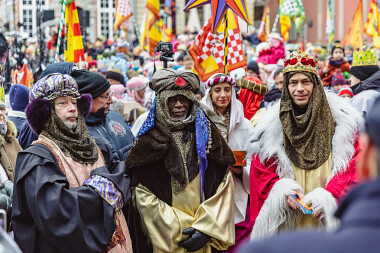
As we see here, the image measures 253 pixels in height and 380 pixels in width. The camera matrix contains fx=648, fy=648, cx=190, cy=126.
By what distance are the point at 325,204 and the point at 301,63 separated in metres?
1.07

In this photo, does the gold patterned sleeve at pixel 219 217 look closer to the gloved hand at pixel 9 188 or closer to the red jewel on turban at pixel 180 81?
the red jewel on turban at pixel 180 81

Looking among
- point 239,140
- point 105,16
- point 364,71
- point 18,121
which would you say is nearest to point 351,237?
point 239,140

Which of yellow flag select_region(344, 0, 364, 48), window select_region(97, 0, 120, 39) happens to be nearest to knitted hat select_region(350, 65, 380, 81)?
yellow flag select_region(344, 0, 364, 48)

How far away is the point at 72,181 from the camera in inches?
157

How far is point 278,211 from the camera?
452 cm

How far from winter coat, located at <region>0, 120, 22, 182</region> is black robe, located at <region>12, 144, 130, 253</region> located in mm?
1035

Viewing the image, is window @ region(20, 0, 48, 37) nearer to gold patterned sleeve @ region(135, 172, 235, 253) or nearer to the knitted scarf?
gold patterned sleeve @ region(135, 172, 235, 253)

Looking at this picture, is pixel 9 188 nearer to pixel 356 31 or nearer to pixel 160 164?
pixel 160 164

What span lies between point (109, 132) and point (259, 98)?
2.03m

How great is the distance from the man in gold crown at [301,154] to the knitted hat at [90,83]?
1.24 m

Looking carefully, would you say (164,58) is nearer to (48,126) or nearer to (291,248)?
(48,126)

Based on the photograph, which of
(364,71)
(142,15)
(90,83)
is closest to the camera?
(90,83)

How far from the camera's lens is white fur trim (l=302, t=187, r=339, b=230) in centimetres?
432

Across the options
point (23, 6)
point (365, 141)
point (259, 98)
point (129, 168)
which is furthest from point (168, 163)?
point (23, 6)
